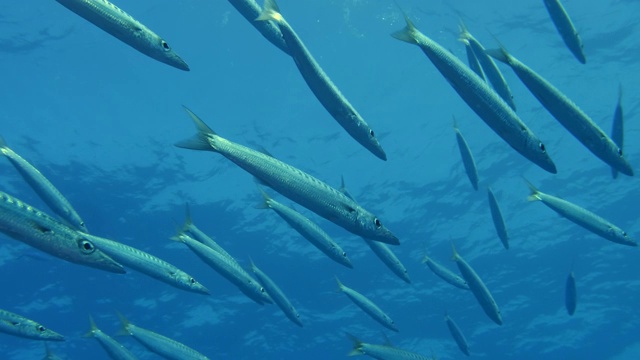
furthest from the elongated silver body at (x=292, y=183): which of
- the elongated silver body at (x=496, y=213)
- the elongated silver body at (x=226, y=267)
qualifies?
the elongated silver body at (x=496, y=213)

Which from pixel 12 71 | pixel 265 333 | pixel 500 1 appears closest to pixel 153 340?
pixel 12 71

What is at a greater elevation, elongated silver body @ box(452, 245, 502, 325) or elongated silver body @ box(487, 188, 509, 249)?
elongated silver body @ box(487, 188, 509, 249)

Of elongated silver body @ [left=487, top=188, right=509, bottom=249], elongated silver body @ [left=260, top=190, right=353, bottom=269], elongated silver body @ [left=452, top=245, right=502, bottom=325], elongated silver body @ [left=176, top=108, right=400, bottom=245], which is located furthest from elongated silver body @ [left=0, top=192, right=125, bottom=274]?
elongated silver body @ [left=487, top=188, right=509, bottom=249]

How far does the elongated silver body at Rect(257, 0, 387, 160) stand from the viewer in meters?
3.51

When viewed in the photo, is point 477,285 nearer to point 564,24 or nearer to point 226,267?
point 226,267

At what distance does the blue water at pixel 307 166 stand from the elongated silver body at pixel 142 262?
5.22m

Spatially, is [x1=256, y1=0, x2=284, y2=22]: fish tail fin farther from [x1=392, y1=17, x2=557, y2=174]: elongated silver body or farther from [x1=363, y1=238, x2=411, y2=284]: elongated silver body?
[x1=363, y1=238, x2=411, y2=284]: elongated silver body

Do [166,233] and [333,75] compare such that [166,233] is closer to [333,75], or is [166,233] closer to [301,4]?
[333,75]

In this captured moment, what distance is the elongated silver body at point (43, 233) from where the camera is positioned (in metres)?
3.14

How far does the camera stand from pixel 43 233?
316 cm

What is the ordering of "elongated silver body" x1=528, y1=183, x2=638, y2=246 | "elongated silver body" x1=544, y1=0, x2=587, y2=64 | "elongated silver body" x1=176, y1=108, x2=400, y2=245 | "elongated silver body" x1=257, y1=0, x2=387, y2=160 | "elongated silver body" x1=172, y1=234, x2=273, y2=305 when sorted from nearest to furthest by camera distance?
"elongated silver body" x1=257, y1=0, x2=387, y2=160
"elongated silver body" x1=176, y1=108, x2=400, y2=245
"elongated silver body" x1=544, y1=0, x2=587, y2=64
"elongated silver body" x1=528, y1=183, x2=638, y2=246
"elongated silver body" x1=172, y1=234, x2=273, y2=305

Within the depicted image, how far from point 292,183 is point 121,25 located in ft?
5.34

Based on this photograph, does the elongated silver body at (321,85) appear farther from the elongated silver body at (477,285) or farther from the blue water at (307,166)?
the blue water at (307,166)

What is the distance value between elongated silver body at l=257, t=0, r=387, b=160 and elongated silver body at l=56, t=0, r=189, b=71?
31.0 inches
